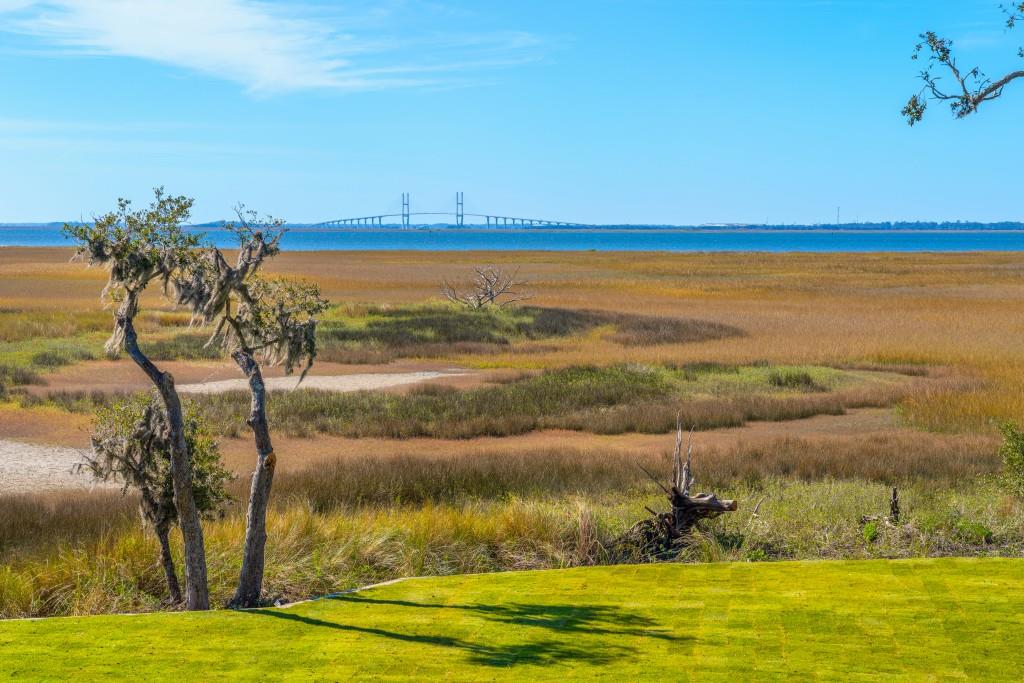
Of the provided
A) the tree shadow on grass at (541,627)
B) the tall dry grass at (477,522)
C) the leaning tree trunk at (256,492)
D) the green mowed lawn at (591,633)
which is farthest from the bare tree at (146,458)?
the tree shadow on grass at (541,627)

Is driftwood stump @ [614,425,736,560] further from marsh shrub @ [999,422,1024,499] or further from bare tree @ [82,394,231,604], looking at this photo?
bare tree @ [82,394,231,604]

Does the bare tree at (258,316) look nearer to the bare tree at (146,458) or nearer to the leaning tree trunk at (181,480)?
the leaning tree trunk at (181,480)

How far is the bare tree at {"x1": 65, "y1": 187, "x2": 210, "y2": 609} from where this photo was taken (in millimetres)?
9062

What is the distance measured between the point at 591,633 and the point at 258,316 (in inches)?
154

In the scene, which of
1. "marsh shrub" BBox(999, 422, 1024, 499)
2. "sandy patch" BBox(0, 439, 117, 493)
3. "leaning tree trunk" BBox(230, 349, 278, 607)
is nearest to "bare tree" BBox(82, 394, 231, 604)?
"leaning tree trunk" BBox(230, 349, 278, 607)

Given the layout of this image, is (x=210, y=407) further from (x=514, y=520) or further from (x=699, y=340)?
(x=699, y=340)

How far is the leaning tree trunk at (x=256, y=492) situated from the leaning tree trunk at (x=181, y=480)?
374 mm

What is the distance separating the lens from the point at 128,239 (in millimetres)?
9141

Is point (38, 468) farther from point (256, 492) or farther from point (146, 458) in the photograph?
point (256, 492)

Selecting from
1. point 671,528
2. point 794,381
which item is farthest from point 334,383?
point 671,528

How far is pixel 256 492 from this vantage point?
30.9 feet

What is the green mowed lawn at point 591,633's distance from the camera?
7.24 metres

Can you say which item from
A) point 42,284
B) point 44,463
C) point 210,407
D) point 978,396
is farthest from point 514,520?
point 42,284

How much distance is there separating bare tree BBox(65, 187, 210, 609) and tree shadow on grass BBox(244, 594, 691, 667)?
1.34m
